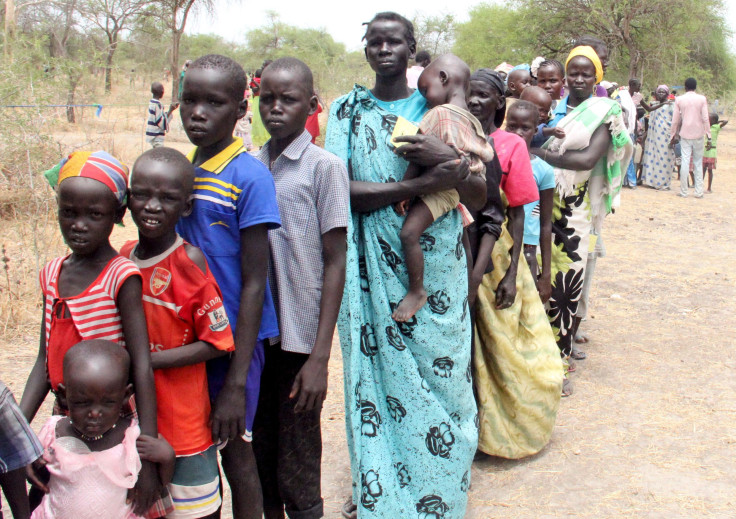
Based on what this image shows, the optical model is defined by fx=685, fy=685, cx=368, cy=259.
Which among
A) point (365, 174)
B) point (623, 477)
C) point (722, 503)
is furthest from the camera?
point (623, 477)

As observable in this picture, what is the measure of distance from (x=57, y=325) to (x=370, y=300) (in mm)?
1072

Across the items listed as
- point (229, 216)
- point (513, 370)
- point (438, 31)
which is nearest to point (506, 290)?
point (513, 370)

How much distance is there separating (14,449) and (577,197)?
3244 millimetres

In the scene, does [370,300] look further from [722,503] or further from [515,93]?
[515,93]

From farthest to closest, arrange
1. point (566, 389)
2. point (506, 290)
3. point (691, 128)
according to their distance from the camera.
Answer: point (691, 128), point (566, 389), point (506, 290)

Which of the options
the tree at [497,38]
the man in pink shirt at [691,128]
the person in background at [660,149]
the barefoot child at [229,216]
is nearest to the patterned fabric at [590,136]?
the barefoot child at [229,216]

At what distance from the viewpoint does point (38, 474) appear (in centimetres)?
172

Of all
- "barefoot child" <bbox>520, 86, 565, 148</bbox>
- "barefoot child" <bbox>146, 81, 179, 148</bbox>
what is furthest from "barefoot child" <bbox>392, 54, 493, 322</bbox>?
"barefoot child" <bbox>146, 81, 179, 148</bbox>

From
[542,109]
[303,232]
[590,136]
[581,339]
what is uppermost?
[542,109]

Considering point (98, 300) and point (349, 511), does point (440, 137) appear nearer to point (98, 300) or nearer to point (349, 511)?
point (98, 300)

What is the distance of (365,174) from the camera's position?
2354 mm

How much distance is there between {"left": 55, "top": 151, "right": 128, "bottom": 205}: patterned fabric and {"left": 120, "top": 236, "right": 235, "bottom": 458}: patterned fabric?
0.65ft

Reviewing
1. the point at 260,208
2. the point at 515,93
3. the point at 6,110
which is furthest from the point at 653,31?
the point at 260,208

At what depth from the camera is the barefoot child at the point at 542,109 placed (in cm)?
368
